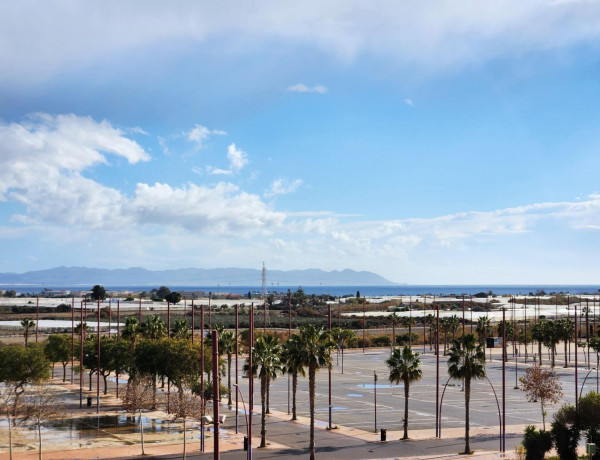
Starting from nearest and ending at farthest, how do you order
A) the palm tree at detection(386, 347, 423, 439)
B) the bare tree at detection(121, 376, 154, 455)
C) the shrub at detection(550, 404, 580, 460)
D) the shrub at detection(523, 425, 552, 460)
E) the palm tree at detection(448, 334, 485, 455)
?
the shrub at detection(550, 404, 580, 460), the shrub at detection(523, 425, 552, 460), the palm tree at detection(448, 334, 485, 455), the palm tree at detection(386, 347, 423, 439), the bare tree at detection(121, 376, 154, 455)

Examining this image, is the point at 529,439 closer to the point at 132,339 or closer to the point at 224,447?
the point at 224,447

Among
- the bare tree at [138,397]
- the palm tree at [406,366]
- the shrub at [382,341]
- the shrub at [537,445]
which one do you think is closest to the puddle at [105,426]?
the bare tree at [138,397]

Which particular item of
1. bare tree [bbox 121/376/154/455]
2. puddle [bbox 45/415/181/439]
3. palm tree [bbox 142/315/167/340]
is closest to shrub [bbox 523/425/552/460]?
puddle [bbox 45/415/181/439]

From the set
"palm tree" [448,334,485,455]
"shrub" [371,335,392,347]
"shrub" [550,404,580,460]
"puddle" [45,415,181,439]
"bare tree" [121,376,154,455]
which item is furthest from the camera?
"shrub" [371,335,392,347]

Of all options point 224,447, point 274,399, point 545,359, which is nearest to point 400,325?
point 545,359

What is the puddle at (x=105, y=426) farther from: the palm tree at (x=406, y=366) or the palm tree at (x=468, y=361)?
the palm tree at (x=468, y=361)

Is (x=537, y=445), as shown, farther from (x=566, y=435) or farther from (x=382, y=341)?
(x=382, y=341)

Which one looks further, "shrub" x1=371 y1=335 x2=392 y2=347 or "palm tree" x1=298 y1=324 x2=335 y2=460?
"shrub" x1=371 y1=335 x2=392 y2=347

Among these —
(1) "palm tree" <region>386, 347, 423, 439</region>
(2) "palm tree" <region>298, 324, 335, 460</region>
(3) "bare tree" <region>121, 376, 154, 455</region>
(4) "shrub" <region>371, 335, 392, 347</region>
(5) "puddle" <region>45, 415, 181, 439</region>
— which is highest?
(2) "palm tree" <region>298, 324, 335, 460</region>

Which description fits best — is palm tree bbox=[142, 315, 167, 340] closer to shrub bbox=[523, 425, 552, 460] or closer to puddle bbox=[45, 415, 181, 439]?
puddle bbox=[45, 415, 181, 439]

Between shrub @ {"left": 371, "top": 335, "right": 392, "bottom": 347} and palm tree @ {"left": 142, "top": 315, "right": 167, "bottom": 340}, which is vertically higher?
palm tree @ {"left": 142, "top": 315, "right": 167, "bottom": 340}

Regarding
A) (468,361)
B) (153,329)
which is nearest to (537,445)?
(468,361)

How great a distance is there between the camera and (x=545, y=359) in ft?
378

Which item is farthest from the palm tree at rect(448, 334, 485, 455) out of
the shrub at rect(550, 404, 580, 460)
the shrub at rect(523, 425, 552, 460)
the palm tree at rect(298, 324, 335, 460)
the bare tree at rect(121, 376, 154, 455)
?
the bare tree at rect(121, 376, 154, 455)
